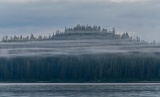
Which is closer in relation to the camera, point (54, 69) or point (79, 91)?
point (79, 91)

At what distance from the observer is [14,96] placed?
378ft

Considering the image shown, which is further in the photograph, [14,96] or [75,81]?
[75,81]

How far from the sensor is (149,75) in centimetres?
19575

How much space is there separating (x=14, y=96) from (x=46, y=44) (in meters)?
79.3

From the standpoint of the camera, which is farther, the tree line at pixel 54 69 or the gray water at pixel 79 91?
the tree line at pixel 54 69

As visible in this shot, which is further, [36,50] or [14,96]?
[36,50]

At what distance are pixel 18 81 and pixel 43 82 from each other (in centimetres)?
618

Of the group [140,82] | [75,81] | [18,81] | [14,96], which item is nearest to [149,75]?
[140,82]

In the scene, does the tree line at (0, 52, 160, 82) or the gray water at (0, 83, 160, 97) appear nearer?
the gray water at (0, 83, 160, 97)

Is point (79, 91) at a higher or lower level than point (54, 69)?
lower

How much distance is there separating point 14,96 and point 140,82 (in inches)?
3340

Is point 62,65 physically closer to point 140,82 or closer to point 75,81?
point 75,81

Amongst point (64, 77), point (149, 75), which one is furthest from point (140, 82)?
point (64, 77)

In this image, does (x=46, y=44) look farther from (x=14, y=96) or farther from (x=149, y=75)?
(x=14, y=96)
